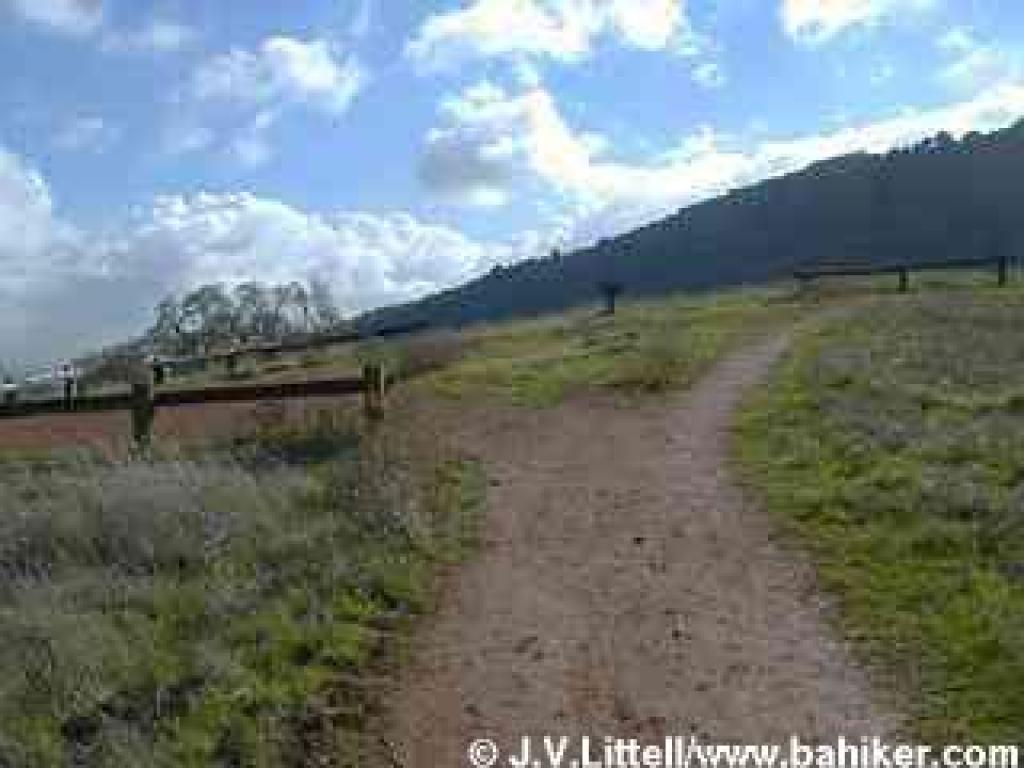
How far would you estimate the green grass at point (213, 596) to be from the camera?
894 centimetres

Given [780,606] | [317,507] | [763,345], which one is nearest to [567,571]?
[780,606]

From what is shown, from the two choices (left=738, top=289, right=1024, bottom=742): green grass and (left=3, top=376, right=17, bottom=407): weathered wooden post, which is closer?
(left=738, top=289, right=1024, bottom=742): green grass

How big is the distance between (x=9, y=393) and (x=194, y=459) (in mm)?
12114

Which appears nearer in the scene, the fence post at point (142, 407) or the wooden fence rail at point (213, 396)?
the wooden fence rail at point (213, 396)

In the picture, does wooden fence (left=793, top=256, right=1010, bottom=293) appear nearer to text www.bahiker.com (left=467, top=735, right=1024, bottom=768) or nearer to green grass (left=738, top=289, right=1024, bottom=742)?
green grass (left=738, top=289, right=1024, bottom=742)

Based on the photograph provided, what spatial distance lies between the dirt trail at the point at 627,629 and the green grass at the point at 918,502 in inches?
14.3

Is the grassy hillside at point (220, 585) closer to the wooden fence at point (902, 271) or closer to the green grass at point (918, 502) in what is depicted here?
the green grass at point (918, 502)

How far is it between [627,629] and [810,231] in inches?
5225

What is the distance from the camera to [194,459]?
1759cm

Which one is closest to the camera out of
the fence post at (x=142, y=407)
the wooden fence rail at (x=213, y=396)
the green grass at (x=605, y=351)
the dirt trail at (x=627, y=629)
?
the dirt trail at (x=627, y=629)

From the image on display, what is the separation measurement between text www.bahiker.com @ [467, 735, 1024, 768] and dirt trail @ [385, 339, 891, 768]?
0.12 metres

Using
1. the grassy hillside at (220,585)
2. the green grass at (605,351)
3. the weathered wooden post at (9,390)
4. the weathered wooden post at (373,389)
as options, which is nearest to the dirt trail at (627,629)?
the grassy hillside at (220,585)

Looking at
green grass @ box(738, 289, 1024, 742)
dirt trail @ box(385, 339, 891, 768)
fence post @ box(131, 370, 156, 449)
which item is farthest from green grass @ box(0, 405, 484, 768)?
green grass @ box(738, 289, 1024, 742)

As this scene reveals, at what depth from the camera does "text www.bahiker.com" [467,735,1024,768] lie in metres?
7.92
